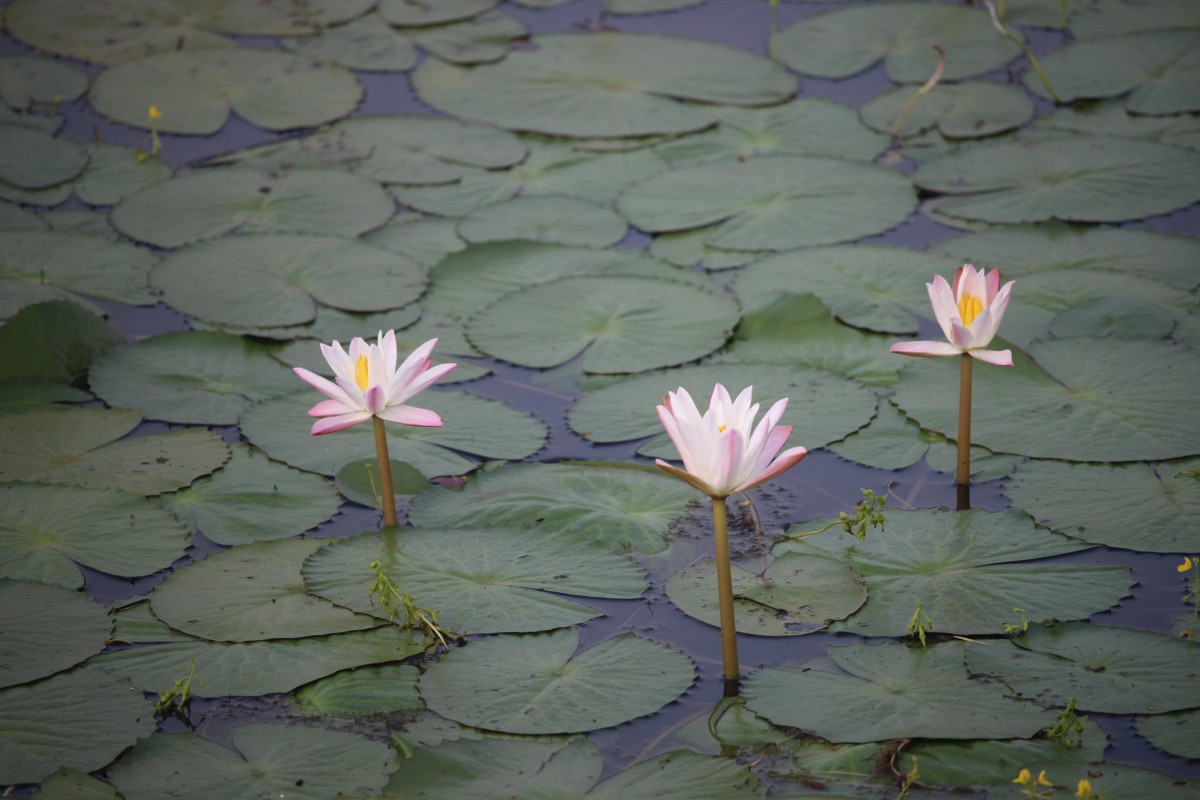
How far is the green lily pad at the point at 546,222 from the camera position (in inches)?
180

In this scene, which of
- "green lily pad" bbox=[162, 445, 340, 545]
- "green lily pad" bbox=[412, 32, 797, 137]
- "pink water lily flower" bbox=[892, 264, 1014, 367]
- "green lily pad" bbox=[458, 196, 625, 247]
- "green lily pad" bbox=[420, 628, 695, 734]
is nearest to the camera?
"green lily pad" bbox=[420, 628, 695, 734]

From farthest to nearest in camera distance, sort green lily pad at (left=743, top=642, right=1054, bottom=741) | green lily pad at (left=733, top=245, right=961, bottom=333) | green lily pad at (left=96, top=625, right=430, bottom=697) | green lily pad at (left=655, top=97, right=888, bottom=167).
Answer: green lily pad at (left=655, top=97, right=888, bottom=167) → green lily pad at (left=733, top=245, right=961, bottom=333) → green lily pad at (left=96, top=625, right=430, bottom=697) → green lily pad at (left=743, top=642, right=1054, bottom=741)

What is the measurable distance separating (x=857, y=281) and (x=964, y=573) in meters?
1.53

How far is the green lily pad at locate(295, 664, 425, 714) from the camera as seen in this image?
2609 mm

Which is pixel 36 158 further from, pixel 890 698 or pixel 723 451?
pixel 890 698

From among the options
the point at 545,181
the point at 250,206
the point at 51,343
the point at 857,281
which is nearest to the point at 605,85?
the point at 545,181

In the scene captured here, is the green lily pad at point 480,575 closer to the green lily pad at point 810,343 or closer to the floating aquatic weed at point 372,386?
the floating aquatic weed at point 372,386

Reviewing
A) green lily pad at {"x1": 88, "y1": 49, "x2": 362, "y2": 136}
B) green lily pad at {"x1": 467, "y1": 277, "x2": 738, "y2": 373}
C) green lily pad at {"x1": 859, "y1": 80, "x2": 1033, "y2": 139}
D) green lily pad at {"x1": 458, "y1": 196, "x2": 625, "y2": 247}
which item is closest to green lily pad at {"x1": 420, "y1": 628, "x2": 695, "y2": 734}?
green lily pad at {"x1": 467, "y1": 277, "x2": 738, "y2": 373}

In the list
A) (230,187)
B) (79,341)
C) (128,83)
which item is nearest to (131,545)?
(79,341)

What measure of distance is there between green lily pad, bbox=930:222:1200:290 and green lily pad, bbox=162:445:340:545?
241cm

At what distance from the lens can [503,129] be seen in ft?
17.6

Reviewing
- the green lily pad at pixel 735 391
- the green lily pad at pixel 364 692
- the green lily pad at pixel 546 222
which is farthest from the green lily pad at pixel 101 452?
the green lily pad at pixel 546 222

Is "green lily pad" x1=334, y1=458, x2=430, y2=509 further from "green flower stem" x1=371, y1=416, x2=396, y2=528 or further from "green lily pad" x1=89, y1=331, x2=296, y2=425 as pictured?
"green lily pad" x1=89, y1=331, x2=296, y2=425

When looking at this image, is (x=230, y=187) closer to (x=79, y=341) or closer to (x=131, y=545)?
(x=79, y=341)
